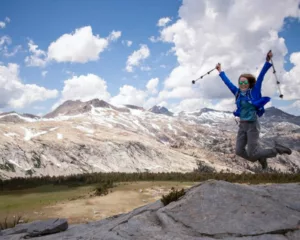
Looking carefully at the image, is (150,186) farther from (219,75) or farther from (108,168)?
(108,168)

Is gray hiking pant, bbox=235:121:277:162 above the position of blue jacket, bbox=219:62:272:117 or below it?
below

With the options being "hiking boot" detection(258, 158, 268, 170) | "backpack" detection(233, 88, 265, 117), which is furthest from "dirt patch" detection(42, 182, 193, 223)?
"backpack" detection(233, 88, 265, 117)

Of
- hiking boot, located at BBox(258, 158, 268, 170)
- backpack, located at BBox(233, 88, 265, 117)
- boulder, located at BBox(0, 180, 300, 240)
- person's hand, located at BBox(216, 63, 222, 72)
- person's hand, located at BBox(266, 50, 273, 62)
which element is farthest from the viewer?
person's hand, located at BBox(216, 63, 222, 72)

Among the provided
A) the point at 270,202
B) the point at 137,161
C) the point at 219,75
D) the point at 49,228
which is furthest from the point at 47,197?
the point at 137,161

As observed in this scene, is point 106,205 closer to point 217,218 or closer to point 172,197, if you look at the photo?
point 172,197

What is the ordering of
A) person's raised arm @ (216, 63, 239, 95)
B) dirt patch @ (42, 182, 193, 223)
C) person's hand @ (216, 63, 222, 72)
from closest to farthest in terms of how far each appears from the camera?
person's raised arm @ (216, 63, 239, 95) < person's hand @ (216, 63, 222, 72) < dirt patch @ (42, 182, 193, 223)

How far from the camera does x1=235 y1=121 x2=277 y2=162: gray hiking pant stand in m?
10.4

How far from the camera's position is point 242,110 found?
1085 centimetres

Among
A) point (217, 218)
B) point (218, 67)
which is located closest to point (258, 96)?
point (218, 67)

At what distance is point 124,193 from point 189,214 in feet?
59.6

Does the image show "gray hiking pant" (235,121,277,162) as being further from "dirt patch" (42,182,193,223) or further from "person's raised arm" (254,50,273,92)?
"dirt patch" (42,182,193,223)

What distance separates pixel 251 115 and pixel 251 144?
3.08 feet

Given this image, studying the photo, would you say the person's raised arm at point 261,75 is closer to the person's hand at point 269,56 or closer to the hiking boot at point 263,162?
the person's hand at point 269,56

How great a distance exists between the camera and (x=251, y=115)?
10648 millimetres
